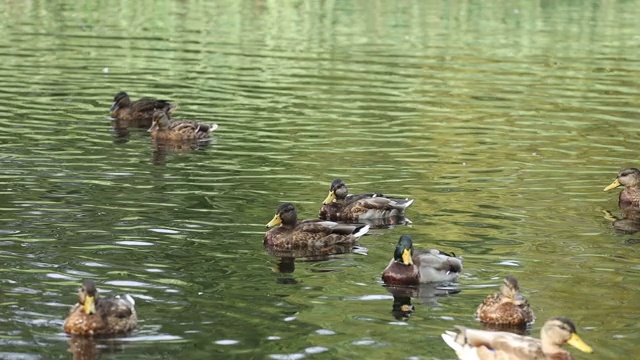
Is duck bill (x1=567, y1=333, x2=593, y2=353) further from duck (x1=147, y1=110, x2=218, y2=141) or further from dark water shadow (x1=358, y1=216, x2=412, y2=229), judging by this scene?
duck (x1=147, y1=110, x2=218, y2=141)

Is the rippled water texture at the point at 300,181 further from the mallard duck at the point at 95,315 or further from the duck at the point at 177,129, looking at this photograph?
the duck at the point at 177,129

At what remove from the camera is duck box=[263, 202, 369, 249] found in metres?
17.2

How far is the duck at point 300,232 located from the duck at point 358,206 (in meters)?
1.44

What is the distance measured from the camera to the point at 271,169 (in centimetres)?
2248

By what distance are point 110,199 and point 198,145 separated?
5891mm

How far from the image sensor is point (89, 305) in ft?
41.6

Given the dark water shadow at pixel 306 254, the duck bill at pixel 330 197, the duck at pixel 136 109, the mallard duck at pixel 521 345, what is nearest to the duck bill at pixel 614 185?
the duck bill at pixel 330 197

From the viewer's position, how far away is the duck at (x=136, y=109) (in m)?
27.7

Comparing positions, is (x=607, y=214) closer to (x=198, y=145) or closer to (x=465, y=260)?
(x=465, y=260)

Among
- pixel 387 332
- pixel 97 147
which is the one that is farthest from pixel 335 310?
pixel 97 147

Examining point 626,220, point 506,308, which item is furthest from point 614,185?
point 506,308

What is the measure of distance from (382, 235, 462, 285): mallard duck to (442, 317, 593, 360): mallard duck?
3.36 metres

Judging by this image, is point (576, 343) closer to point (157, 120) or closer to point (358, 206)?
point (358, 206)

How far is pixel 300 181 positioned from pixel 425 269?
6.28 metres
